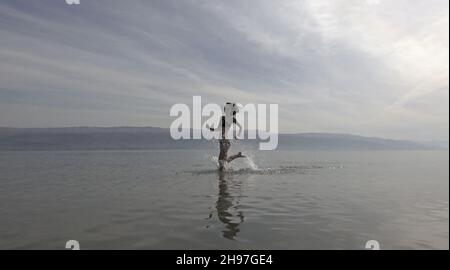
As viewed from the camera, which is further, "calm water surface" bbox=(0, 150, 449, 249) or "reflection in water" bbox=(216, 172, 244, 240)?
"reflection in water" bbox=(216, 172, 244, 240)

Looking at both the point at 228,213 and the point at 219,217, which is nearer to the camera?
the point at 219,217

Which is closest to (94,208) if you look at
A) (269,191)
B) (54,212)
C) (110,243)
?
(54,212)

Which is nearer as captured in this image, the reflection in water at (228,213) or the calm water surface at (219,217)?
the calm water surface at (219,217)

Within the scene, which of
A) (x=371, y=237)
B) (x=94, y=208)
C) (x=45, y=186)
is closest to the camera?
(x=371, y=237)

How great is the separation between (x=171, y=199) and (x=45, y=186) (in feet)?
37.1

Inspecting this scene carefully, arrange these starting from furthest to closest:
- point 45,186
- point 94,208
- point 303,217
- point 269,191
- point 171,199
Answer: point 45,186 → point 269,191 → point 171,199 → point 94,208 → point 303,217

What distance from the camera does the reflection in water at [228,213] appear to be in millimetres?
12859

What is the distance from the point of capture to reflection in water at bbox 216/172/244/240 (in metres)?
12.9

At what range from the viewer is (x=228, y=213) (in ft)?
52.6
